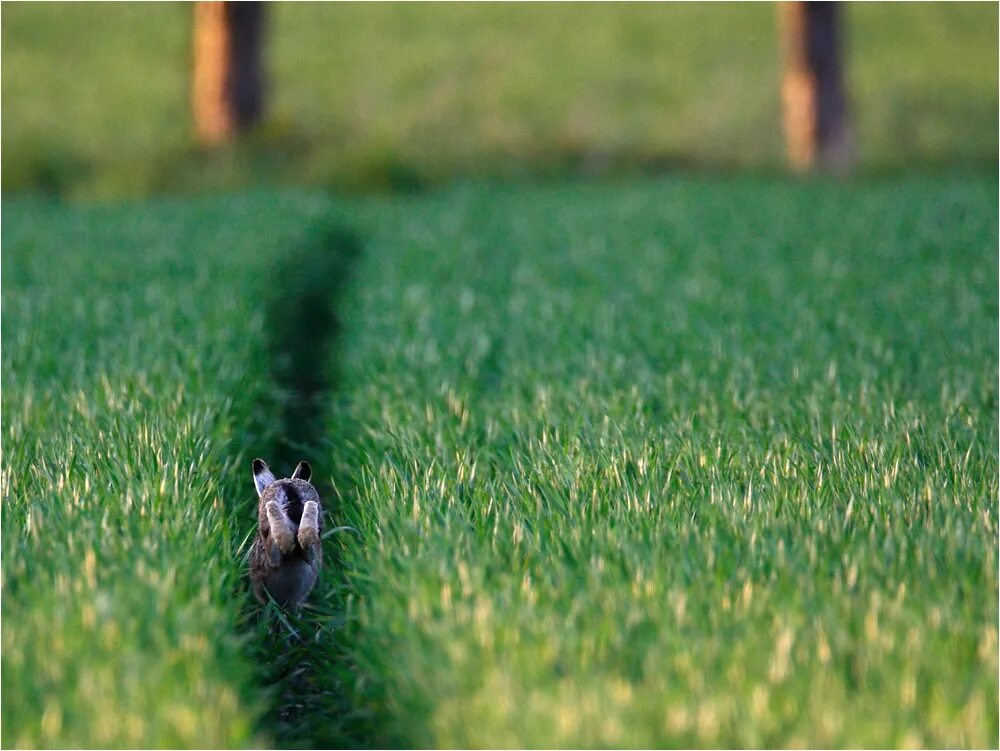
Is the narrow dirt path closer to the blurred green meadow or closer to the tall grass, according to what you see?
the blurred green meadow

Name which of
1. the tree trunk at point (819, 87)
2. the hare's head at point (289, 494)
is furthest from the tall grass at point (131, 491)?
the tree trunk at point (819, 87)

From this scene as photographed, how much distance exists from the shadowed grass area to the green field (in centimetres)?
1

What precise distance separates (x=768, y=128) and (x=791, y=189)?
5.66 metres

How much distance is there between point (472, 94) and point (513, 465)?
1562cm

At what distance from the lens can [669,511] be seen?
10.7 ft

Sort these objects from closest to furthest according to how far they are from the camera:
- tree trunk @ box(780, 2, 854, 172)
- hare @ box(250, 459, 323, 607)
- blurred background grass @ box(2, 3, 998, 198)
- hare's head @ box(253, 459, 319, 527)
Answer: hare @ box(250, 459, 323, 607) → hare's head @ box(253, 459, 319, 527) → tree trunk @ box(780, 2, 854, 172) → blurred background grass @ box(2, 3, 998, 198)

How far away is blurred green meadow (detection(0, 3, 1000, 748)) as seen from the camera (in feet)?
7.82

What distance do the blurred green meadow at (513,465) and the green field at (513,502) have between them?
14 millimetres

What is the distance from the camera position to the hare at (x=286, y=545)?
133 inches

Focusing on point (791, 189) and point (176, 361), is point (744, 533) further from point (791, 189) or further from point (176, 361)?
point (791, 189)

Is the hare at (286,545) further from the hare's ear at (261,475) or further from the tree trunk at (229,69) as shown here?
the tree trunk at (229,69)

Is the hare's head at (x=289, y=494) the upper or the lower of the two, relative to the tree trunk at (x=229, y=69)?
lower

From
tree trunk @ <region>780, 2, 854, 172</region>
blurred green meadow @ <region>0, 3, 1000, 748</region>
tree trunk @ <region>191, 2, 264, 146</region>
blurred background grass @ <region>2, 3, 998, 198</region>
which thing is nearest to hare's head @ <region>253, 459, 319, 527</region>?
blurred green meadow @ <region>0, 3, 1000, 748</region>

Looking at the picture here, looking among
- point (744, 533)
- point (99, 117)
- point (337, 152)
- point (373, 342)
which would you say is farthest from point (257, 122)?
point (744, 533)
